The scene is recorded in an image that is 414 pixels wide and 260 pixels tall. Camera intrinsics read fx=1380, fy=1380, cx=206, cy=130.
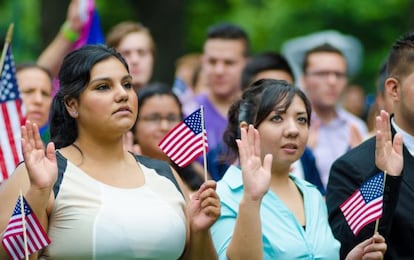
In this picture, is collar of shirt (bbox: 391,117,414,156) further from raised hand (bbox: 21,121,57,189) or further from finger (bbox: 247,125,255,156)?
raised hand (bbox: 21,121,57,189)

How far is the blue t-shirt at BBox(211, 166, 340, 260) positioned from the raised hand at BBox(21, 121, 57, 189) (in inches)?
51.8

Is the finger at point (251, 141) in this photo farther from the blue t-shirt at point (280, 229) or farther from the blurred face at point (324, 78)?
the blurred face at point (324, 78)

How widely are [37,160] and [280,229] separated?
169 cm

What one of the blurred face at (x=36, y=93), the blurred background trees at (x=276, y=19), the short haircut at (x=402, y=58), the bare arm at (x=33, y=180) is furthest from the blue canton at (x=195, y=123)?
the blurred background trees at (x=276, y=19)

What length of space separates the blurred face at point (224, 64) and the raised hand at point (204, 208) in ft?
14.6

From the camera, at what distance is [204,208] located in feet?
25.9

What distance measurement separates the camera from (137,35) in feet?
40.9

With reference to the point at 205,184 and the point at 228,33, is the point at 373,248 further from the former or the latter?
the point at 228,33

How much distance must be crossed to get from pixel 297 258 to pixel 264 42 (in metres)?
21.4

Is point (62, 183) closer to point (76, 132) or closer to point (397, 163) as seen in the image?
point (76, 132)

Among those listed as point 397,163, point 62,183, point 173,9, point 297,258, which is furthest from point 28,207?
point 173,9

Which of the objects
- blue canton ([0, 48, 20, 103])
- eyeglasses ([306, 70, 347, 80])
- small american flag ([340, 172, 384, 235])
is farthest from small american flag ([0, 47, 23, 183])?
eyeglasses ([306, 70, 347, 80])

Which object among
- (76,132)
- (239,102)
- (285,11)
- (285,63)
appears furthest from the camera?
(285,11)

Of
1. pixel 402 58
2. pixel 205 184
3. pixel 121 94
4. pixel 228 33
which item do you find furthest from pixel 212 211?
pixel 228 33
